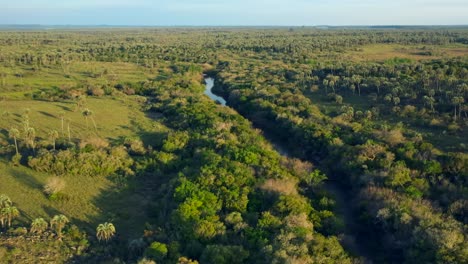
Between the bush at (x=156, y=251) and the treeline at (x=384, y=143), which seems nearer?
the bush at (x=156, y=251)

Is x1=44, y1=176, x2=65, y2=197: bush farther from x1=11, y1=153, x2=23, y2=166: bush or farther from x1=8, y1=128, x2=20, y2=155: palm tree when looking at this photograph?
x1=8, y1=128, x2=20, y2=155: palm tree

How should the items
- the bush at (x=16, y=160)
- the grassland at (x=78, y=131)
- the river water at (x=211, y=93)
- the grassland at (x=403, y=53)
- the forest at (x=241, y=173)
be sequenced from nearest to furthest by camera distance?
the forest at (x=241, y=173), the grassland at (x=78, y=131), the bush at (x=16, y=160), the river water at (x=211, y=93), the grassland at (x=403, y=53)

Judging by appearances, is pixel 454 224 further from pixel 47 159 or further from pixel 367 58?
pixel 367 58

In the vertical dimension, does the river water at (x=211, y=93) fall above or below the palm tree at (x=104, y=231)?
above

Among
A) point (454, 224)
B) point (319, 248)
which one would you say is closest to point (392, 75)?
point (454, 224)

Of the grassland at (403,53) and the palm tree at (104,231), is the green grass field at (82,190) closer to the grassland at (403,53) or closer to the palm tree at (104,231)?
the palm tree at (104,231)

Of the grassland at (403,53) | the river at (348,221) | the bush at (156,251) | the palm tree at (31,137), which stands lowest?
the river at (348,221)

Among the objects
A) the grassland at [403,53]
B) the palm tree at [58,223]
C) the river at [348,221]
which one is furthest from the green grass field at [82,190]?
the grassland at [403,53]
